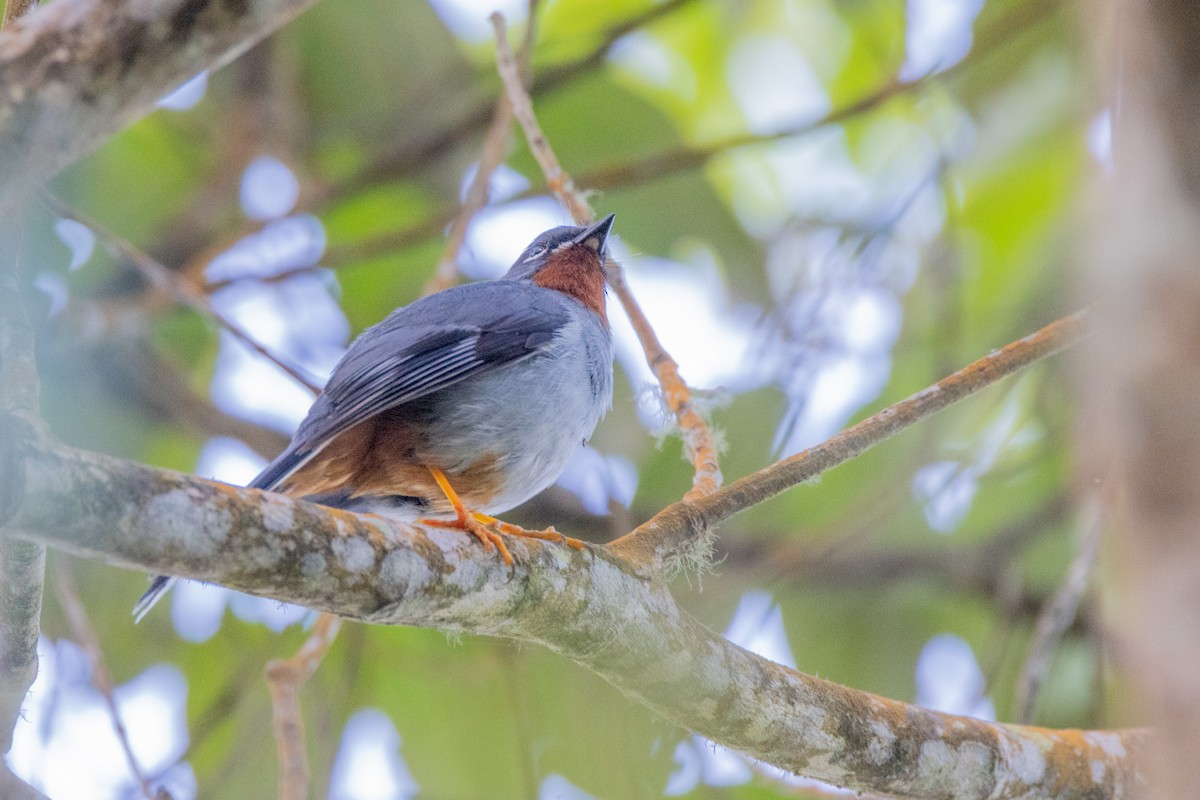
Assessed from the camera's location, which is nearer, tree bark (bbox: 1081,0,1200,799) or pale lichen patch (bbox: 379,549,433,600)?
tree bark (bbox: 1081,0,1200,799)

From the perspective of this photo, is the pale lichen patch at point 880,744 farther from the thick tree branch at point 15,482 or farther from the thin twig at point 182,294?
the thin twig at point 182,294

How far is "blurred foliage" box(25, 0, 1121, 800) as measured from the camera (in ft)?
20.0

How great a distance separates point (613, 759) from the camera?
5117 mm

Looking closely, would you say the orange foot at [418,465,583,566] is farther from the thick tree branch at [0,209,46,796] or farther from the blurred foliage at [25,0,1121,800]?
the blurred foliage at [25,0,1121,800]

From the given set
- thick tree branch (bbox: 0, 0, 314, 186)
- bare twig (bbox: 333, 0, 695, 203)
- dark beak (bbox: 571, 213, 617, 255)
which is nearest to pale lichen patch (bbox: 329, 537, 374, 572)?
thick tree branch (bbox: 0, 0, 314, 186)

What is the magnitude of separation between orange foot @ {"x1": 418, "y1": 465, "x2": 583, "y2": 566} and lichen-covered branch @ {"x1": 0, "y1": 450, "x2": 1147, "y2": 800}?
0.04 meters

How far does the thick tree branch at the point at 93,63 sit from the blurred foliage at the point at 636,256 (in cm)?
398

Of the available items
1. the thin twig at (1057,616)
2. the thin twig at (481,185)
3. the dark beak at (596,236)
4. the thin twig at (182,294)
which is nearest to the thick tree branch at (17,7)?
the thin twig at (182,294)

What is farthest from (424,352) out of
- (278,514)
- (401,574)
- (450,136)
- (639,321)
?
(450,136)

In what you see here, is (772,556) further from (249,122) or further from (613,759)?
(249,122)

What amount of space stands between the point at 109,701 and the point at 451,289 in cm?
197

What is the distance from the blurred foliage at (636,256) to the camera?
609 cm

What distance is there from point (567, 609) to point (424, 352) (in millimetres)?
1519

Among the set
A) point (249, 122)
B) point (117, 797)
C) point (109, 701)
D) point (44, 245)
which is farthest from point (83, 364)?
point (109, 701)
